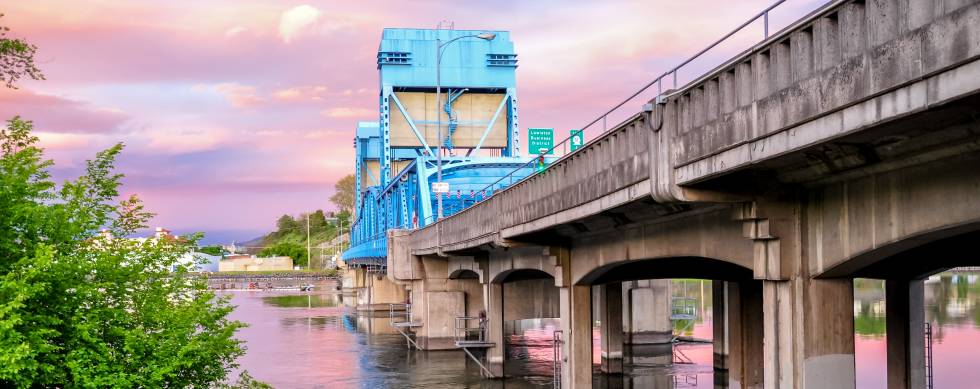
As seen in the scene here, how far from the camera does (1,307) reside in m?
15.0

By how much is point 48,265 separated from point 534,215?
13.2 meters

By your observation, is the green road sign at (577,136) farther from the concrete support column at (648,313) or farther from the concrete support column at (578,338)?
the concrete support column at (648,313)

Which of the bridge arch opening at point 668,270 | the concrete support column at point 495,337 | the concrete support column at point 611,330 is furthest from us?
the concrete support column at point 611,330

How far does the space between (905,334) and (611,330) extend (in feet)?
64.0

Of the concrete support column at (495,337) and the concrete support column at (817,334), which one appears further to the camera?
the concrete support column at (495,337)

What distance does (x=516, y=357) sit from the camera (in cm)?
4691

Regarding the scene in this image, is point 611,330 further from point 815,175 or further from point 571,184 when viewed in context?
point 815,175

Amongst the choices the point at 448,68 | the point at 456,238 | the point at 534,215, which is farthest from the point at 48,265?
the point at 448,68

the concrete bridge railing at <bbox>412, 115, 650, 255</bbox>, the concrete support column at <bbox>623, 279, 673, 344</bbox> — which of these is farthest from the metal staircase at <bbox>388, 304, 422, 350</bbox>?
the concrete bridge railing at <bbox>412, 115, 650, 255</bbox>

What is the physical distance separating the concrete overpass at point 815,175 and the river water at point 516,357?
1534 centimetres

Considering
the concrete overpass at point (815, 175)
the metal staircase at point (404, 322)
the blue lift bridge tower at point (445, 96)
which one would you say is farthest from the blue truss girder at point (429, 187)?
the concrete overpass at point (815, 175)

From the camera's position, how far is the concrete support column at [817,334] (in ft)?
46.1

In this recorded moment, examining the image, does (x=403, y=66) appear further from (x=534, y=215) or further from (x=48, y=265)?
(x=48, y=265)

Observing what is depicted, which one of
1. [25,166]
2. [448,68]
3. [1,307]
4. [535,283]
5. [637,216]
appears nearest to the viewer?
[1,307]
